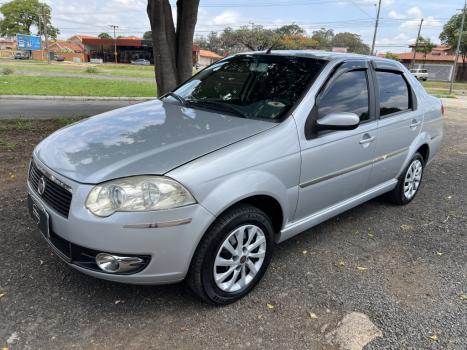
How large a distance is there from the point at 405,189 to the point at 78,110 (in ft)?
30.0

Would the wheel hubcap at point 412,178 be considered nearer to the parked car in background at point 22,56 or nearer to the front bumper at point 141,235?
the front bumper at point 141,235

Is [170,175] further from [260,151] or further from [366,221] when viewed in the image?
[366,221]

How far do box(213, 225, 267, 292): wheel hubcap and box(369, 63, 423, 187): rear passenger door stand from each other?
1.63 meters

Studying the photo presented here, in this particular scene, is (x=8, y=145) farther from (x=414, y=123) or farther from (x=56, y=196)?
(x=414, y=123)

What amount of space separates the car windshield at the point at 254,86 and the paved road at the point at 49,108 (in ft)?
21.9

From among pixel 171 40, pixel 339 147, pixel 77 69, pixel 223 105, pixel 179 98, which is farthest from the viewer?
pixel 77 69

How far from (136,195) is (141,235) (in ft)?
0.76

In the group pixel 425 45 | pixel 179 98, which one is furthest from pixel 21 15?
pixel 179 98

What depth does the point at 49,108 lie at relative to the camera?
11.4 m

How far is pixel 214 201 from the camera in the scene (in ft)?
8.23

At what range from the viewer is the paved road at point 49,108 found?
9859mm

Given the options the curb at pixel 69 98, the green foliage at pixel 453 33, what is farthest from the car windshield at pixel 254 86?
the green foliage at pixel 453 33

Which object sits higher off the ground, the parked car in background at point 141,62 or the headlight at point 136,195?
the headlight at point 136,195

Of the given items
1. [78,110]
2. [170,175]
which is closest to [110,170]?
[170,175]
